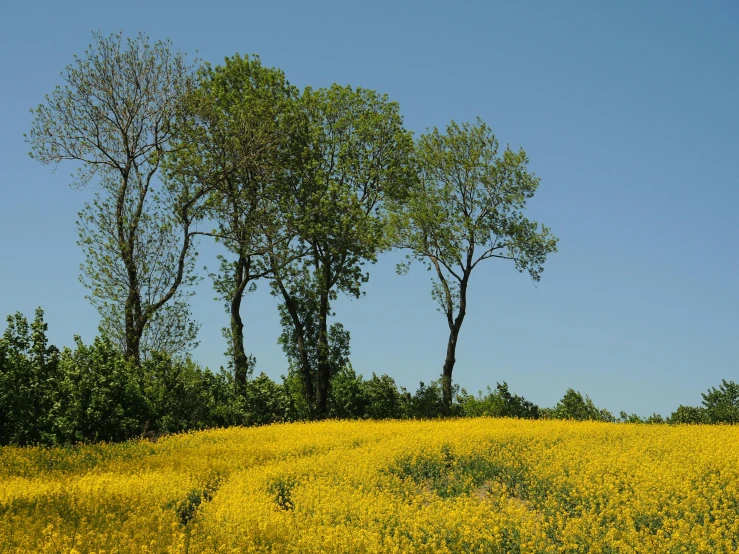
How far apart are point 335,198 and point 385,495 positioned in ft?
73.1

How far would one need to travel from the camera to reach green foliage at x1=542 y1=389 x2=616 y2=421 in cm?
3262

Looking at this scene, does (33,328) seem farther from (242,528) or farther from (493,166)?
(493,166)

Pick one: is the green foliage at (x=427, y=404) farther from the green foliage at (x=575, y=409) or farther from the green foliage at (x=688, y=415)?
the green foliage at (x=688, y=415)

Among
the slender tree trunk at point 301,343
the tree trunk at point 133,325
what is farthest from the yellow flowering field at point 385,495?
the slender tree trunk at point 301,343

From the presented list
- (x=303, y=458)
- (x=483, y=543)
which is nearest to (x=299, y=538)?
(x=483, y=543)

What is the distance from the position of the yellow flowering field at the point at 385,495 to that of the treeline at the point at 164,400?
3.22 meters

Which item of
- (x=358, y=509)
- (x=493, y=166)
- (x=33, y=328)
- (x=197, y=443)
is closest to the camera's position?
(x=358, y=509)

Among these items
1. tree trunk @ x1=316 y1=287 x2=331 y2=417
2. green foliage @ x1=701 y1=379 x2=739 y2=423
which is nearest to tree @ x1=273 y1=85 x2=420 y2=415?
tree trunk @ x1=316 y1=287 x2=331 y2=417

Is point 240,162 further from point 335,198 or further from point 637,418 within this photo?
point 637,418

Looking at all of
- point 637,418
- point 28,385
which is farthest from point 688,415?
point 28,385

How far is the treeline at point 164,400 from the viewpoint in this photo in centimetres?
2362

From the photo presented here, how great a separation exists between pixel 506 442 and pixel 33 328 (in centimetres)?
1691

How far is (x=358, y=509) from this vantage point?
1208cm

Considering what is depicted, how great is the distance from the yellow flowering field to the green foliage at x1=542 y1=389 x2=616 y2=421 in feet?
37.1
